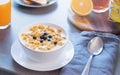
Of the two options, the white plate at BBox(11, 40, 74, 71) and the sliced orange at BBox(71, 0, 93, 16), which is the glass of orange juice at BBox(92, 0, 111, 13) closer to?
the sliced orange at BBox(71, 0, 93, 16)

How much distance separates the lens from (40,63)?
2.57 feet

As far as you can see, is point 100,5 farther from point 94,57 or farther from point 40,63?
point 40,63

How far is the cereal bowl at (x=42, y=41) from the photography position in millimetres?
766

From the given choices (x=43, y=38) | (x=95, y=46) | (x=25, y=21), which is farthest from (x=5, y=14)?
(x=95, y=46)

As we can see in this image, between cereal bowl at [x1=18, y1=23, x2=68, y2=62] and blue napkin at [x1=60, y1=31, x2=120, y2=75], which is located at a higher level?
cereal bowl at [x1=18, y1=23, x2=68, y2=62]

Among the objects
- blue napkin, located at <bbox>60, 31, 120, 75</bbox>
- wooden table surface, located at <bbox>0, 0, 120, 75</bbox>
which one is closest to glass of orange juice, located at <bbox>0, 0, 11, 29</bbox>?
wooden table surface, located at <bbox>0, 0, 120, 75</bbox>

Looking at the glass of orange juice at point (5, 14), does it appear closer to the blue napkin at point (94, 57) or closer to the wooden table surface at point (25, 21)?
the wooden table surface at point (25, 21)

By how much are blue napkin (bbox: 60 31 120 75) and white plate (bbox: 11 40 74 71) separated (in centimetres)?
2

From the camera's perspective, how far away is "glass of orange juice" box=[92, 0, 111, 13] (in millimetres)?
1057

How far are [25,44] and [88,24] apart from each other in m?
0.30

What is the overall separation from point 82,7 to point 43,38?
0.92 feet

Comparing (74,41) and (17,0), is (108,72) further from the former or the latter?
(17,0)

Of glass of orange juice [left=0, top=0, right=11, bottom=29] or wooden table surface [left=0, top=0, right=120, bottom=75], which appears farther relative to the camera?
glass of orange juice [left=0, top=0, right=11, bottom=29]

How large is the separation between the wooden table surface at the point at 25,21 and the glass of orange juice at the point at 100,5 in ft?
0.36
